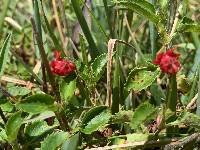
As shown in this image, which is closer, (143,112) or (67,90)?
(143,112)

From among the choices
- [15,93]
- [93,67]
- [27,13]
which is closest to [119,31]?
[93,67]

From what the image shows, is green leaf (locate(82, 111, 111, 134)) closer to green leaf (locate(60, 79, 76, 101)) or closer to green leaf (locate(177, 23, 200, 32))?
green leaf (locate(60, 79, 76, 101))

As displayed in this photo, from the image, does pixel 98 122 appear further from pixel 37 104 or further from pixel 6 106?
pixel 6 106

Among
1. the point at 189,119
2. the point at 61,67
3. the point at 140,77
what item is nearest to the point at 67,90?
the point at 61,67

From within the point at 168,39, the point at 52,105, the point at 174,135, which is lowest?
the point at 174,135

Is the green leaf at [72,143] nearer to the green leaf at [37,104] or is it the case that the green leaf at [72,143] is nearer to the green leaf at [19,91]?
the green leaf at [37,104]

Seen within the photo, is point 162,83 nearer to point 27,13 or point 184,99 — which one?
point 184,99

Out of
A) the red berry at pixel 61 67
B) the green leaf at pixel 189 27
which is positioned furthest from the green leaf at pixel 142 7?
the red berry at pixel 61 67
